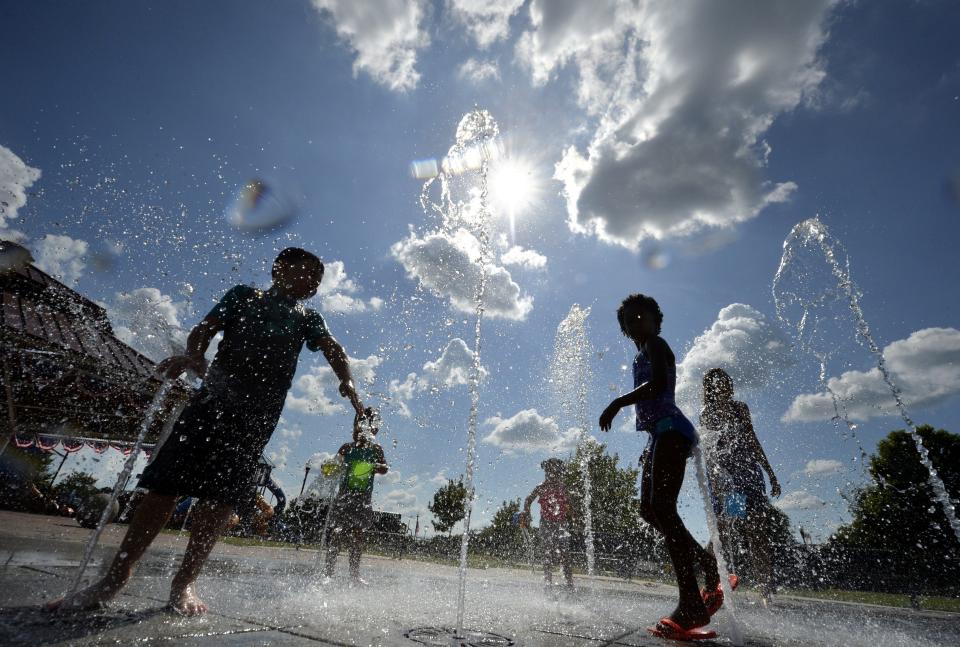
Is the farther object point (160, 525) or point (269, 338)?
point (269, 338)

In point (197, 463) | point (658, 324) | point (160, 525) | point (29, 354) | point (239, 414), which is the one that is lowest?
point (160, 525)

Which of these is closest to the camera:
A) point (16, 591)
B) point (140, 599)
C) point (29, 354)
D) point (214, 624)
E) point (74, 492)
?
point (214, 624)

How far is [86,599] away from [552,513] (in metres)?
6.02

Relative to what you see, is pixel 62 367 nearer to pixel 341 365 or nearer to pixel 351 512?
pixel 351 512

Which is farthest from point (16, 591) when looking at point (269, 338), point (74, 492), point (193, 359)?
point (74, 492)

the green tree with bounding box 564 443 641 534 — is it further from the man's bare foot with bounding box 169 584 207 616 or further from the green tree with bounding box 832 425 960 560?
the man's bare foot with bounding box 169 584 207 616

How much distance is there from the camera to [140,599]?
2.20 meters

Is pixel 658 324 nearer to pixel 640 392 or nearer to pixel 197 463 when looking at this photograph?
pixel 640 392

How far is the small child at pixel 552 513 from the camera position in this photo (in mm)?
6465

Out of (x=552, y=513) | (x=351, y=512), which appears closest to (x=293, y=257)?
(x=351, y=512)

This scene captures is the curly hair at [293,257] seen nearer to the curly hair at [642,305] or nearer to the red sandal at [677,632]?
the curly hair at [642,305]

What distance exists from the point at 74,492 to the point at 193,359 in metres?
23.4

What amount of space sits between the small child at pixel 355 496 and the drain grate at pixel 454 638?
2.93 meters

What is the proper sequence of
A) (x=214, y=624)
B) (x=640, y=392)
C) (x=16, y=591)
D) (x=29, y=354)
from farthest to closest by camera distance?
(x=29, y=354)
(x=640, y=392)
(x=16, y=591)
(x=214, y=624)
